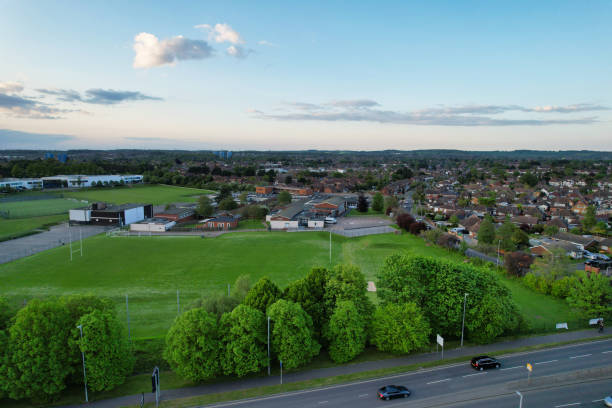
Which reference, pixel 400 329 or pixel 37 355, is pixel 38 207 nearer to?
pixel 37 355

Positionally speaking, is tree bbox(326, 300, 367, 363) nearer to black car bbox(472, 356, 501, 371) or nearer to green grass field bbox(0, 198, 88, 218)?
black car bbox(472, 356, 501, 371)

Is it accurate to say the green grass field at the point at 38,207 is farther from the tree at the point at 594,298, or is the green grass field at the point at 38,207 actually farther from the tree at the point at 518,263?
the tree at the point at 594,298

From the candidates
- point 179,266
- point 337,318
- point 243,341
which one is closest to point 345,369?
point 337,318

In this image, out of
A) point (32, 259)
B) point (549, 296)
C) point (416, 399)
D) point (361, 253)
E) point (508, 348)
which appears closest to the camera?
point (416, 399)

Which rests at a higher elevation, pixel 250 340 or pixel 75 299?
pixel 75 299

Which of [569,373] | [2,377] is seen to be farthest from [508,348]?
[2,377]

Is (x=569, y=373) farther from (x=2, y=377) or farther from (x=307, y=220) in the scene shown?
(x=307, y=220)
